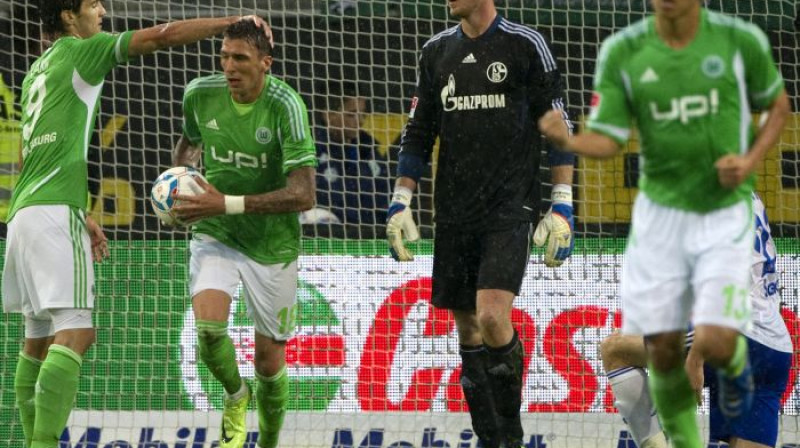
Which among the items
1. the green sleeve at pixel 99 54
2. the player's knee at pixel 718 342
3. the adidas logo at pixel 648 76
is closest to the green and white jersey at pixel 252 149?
the green sleeve at pixel 99 54

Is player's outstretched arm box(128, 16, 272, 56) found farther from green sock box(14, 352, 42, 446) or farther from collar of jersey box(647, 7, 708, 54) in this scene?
collar of jersey box(647, 7, 708, 54)

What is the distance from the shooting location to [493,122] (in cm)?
617

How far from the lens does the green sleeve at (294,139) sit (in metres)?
6.27

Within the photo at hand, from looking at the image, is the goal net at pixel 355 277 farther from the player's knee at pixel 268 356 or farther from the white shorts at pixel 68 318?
the white shorts at pixel 68 318

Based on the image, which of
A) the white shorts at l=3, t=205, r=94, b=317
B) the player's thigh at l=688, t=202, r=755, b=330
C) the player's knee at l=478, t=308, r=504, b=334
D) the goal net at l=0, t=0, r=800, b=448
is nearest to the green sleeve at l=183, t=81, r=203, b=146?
the white shorts at l=3, t=205, r=94, b=317

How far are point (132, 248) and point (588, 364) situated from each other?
9.43 feet

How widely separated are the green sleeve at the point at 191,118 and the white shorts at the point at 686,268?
2.66 meters

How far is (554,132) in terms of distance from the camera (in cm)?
450

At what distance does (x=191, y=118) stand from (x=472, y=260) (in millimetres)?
1505

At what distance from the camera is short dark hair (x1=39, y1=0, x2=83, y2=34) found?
6.06 m

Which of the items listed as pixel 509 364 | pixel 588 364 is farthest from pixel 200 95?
pixel 588 364

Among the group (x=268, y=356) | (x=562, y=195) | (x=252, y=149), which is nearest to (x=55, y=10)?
(x=252, y=149)

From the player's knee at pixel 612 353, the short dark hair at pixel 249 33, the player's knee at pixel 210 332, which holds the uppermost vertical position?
the short dark hair at pixel 249 33

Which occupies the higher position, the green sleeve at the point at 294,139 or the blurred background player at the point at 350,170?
the blurred background player at the point at 350,170
